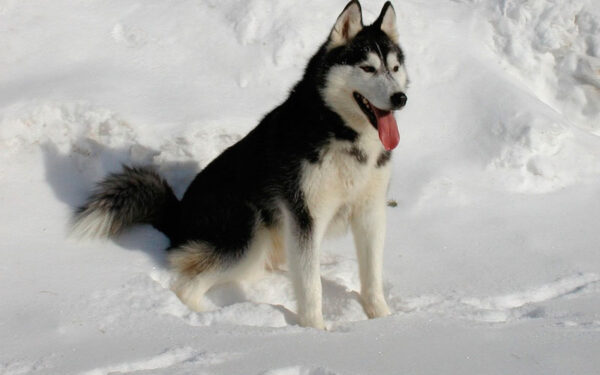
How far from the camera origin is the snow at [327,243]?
3098 mm

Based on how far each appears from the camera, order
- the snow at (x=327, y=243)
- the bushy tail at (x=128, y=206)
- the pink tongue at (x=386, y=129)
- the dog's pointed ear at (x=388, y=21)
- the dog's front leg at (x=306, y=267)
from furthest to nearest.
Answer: the bushy tail at (x=128, y=206) < the dog's pointed ear at (x=388, y=21) < the dog's front leg at (x=306, y=267) < the pink tongue at (x=386, y=129) < the snow at (x=327, y=243)

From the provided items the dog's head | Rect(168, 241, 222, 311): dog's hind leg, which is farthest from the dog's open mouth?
Rect(168, 241, 222, 311): dog's hind leg

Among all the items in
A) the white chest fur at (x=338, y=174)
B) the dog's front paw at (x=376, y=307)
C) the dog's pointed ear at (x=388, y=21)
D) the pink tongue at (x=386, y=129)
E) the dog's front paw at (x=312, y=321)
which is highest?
the dog's pointed ear at (x=388, y=21)

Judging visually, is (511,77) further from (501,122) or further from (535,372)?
(535,372)

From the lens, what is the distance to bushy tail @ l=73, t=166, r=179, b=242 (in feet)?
14.1

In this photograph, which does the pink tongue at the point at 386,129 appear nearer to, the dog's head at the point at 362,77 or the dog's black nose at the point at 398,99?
the dog's head at the point at 362,77

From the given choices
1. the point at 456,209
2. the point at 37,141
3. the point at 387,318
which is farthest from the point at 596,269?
the point at 37,141

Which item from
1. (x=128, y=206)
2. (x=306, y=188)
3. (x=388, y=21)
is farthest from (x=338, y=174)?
(x=128, y=206)

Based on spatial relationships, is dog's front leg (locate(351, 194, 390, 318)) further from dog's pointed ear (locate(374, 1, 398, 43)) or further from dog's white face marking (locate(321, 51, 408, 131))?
dog's pointed ear (locate(374, 1, 398, 43))

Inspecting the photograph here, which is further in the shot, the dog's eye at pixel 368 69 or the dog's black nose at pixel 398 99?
the dog's eye at pixel 368 69

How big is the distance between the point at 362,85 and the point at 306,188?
25.7 inches

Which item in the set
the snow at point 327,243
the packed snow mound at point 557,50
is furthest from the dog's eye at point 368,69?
the packed snow mound at point 557,50

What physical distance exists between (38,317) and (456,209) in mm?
3163

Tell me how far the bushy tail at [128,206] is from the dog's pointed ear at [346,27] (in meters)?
1.65
